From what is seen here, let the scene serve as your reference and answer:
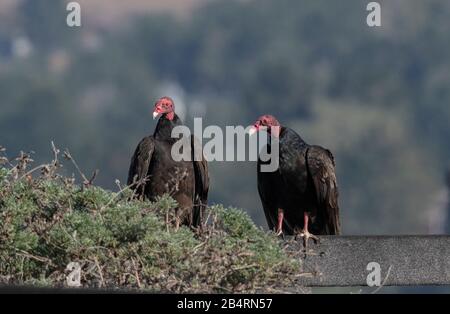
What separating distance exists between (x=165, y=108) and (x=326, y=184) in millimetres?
1891

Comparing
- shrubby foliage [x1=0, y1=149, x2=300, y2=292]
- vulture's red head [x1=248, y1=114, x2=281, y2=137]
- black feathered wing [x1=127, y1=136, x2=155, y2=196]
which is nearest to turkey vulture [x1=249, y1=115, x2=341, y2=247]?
vulture's red head [x1=248, y1=114, x2=281, y2=137]

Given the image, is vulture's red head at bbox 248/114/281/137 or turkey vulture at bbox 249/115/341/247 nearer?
turkey vulture at bbox 249/115/341/247

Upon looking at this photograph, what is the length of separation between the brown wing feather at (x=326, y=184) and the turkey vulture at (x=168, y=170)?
3.43 ft

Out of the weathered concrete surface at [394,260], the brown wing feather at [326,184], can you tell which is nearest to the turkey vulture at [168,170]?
the brown wing feather at [326,184]

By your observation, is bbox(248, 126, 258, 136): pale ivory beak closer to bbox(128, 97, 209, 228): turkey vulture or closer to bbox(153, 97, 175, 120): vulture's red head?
bbox(128, 97, 209, 228): turkey vulture

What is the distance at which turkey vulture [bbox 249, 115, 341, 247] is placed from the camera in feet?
35.0

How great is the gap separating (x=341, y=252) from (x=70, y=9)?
3.33 m

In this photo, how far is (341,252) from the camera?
9.41 m

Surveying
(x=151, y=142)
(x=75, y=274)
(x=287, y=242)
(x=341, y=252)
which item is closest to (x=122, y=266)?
(x=75, y=274)

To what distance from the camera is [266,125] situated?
11320 mm

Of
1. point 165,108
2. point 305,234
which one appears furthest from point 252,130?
point 305,234

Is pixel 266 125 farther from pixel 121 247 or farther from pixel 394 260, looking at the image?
pixel 121 247

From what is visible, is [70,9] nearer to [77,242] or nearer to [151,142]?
[151,142]

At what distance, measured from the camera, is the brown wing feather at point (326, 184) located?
10641 millimetres
